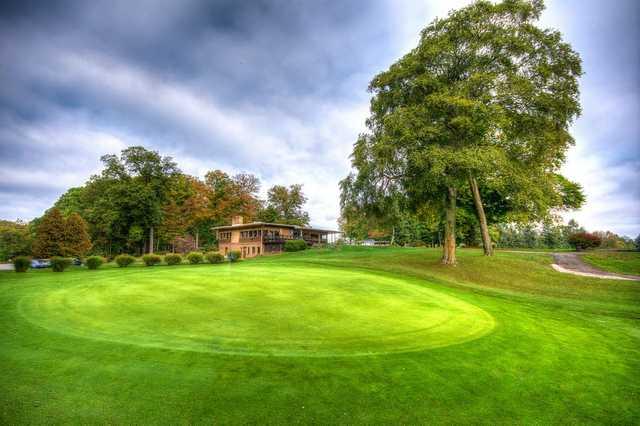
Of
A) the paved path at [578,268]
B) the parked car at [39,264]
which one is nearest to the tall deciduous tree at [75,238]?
the parked car at [39,264]

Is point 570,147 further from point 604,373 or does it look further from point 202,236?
point 202,236

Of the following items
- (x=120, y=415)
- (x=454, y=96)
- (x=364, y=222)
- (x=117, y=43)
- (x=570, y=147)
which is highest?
(x=117, y=43)

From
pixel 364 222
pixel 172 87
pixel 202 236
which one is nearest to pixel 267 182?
pixel 202 236

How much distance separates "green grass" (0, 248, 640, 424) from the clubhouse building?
125 feet

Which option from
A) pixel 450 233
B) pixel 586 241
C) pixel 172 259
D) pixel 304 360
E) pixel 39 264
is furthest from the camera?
pixel 586 241

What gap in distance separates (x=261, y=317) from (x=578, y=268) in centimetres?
2332

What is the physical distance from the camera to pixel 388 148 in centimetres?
1847

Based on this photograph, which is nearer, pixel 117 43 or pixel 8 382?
pixel 8 382

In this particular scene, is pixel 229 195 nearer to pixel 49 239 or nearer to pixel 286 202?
pixel 286 202

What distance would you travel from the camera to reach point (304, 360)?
15.8 ft

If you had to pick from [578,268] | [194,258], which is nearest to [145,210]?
[194,258]

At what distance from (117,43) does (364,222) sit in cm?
2040

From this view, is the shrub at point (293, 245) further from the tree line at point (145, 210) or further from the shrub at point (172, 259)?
the shrub at point (172, 259)

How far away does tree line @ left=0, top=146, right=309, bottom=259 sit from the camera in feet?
120
